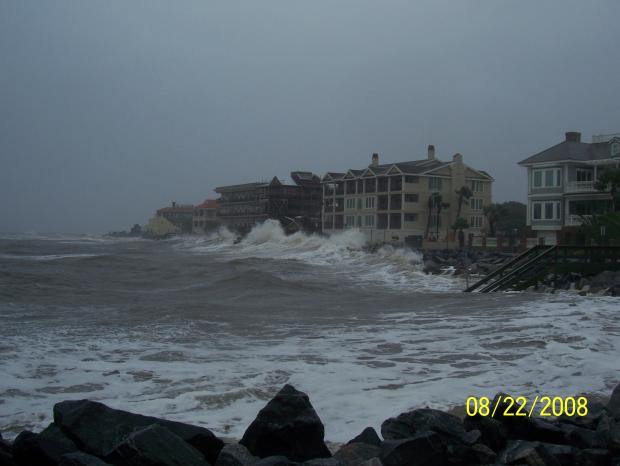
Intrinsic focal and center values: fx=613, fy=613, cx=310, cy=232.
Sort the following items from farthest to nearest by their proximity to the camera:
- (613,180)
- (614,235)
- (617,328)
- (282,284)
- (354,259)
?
(354,259) < (613,180) < (614,235) < (282,284) < (617,328)

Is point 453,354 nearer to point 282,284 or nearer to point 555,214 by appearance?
point 282,284

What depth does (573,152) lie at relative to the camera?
41.1 meters

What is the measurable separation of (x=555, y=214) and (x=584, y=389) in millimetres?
35945

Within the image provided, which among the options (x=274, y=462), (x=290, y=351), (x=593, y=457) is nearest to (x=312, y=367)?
(x=290, y=351)

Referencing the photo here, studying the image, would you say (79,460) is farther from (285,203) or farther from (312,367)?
(285,203)

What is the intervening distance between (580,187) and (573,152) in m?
2.89

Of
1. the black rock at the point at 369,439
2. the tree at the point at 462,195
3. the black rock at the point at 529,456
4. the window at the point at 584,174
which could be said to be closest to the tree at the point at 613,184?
the window at the point at 584,174

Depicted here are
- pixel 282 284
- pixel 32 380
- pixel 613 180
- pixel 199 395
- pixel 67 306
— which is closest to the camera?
pixel 199 395

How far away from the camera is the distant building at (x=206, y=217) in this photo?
112375 millimetres

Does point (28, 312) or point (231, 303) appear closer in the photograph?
point (28, 312)

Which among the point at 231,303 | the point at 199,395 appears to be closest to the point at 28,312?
the point at 231,303

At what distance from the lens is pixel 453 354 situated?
10055 mm

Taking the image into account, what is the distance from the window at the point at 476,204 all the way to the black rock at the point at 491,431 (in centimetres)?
6165

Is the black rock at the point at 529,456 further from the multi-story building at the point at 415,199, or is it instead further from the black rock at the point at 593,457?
the multi-story building at the point at 415,199
